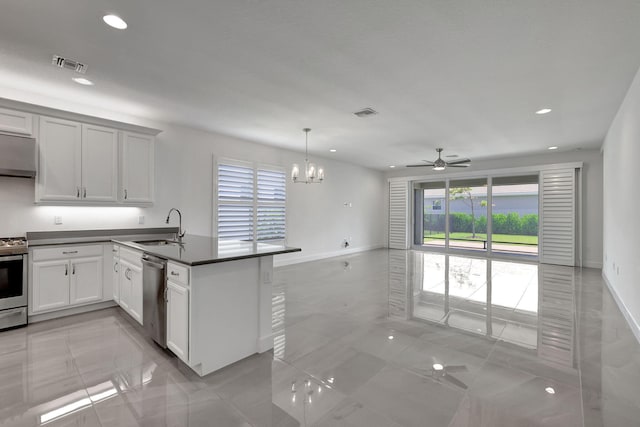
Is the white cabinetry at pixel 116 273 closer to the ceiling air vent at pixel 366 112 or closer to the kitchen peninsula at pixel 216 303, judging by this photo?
the kitchen peninsula at pixel 216 303

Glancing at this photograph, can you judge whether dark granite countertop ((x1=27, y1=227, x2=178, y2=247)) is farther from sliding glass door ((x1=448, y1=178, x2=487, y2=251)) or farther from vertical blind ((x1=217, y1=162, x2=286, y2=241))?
sliding glass door ((x1=448, y1=178, x2=487, y2=251))

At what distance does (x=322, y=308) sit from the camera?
3885mm

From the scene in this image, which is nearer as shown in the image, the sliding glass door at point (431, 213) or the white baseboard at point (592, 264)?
the white baseboard at point (592, 264)

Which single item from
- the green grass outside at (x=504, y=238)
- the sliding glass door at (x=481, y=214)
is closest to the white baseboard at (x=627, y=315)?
the green grass outside at (x=504, y=238)

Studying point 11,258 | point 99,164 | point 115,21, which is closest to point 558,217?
point 115,21

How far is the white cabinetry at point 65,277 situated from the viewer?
342 centimetres

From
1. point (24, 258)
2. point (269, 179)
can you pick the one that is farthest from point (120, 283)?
point (269, 179)

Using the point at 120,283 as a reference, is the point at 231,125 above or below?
above

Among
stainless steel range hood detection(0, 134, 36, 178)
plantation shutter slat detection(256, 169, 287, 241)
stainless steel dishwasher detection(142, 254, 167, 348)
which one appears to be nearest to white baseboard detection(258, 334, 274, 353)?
stainless steel dishwasher detection(142, 254, 167, 348)

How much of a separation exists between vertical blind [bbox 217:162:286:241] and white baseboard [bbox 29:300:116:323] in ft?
6.76

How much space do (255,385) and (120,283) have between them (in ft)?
8.31

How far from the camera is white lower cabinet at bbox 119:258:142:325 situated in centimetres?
315

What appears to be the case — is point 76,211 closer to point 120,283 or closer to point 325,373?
point 120,283

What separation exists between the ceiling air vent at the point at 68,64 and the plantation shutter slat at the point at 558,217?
929cm
